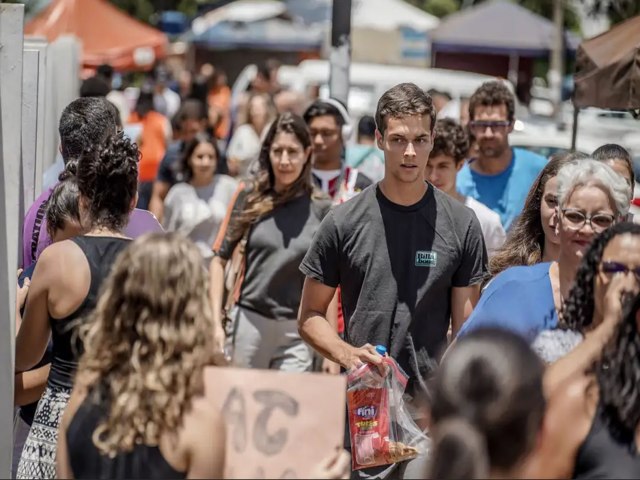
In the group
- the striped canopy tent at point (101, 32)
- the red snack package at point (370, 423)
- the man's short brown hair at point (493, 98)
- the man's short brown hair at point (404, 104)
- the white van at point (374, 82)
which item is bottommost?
the red snack package at point (370, 423)

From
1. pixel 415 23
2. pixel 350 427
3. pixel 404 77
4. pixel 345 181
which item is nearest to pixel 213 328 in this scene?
pixel 350 427

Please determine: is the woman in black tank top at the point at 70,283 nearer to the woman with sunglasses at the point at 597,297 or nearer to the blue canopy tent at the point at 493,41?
the woman with sunglasses at the point at 597,297

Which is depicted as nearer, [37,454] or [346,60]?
[37,454]

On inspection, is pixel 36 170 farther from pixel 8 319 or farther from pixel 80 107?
pixel 8 319

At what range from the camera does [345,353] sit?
17.3 feet

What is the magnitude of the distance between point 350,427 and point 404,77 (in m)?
15.4

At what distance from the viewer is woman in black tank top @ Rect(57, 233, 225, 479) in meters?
3.30

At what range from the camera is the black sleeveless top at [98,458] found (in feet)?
10.9

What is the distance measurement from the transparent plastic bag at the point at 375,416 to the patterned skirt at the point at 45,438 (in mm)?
1276

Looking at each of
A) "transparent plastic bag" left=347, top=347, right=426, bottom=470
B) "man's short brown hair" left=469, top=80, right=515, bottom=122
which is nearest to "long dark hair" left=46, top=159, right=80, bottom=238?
"transparent plastic bag" left=347, top=347, right=426, bottom=470

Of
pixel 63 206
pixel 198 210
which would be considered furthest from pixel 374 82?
pixel 63 206

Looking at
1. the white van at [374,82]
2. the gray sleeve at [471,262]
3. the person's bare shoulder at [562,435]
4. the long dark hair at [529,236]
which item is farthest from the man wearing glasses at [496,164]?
the white van at [374,82]

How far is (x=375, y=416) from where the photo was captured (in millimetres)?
5148

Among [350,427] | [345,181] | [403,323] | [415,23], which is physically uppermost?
[415,23]
